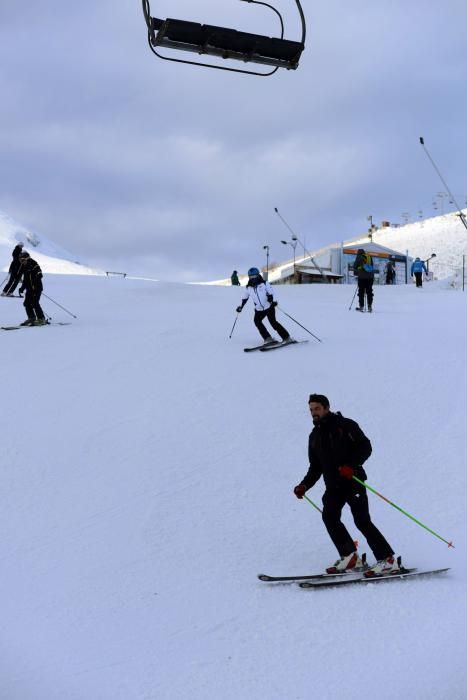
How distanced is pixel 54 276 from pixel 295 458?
A: 23.2 meters

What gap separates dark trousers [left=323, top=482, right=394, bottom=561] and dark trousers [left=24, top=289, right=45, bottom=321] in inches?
443

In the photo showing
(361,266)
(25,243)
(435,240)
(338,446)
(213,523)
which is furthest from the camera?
(25,243)

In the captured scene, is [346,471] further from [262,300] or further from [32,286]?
[32,286]

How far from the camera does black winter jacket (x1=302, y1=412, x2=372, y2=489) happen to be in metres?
5.75

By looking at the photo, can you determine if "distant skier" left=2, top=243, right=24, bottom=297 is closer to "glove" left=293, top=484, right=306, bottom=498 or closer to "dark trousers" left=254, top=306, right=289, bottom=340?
"dark trousers" left=254, top=306, right=289, bottom=340

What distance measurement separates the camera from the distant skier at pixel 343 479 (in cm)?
574

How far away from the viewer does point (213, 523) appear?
22.3 ft

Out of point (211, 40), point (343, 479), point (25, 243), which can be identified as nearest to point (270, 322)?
point (211, 40)

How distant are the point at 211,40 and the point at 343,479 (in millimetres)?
3532

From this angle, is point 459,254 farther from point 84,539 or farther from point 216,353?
point 84,539

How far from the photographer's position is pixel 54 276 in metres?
30.0

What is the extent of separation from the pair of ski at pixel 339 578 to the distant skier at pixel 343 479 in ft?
0.16

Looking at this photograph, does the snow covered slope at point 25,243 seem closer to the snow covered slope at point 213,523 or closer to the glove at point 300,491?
the snow covered slope at point 213,523

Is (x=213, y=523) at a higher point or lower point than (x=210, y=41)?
lower
